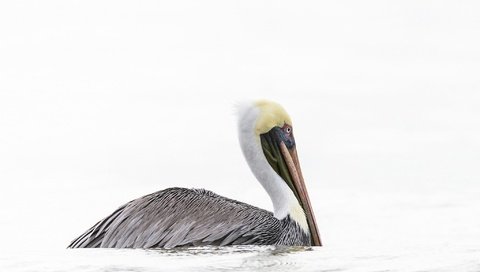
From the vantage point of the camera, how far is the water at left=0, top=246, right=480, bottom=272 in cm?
836

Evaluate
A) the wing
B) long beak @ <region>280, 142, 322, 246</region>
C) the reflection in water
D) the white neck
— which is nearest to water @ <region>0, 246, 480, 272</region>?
the reflection in water

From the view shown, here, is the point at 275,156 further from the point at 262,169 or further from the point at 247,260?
the point at 247,260

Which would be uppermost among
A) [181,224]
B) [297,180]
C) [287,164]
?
[287,164]

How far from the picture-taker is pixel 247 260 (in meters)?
8.88

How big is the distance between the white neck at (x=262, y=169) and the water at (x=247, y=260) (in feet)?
3.42

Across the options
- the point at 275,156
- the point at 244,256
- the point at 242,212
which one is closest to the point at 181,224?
the point at 242,212

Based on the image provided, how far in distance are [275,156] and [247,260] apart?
2.47m

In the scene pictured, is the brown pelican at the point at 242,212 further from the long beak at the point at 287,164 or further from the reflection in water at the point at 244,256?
the reflection in water at the point at 244,256

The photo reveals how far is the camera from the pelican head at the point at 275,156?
1105 cm

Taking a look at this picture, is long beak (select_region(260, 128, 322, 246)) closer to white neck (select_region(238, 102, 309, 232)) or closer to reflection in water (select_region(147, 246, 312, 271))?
white neck (select_region(238, 102, 309, 232))

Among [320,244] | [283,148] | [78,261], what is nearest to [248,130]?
[283,148]

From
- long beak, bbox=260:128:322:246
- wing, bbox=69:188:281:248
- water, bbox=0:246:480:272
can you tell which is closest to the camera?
water, bbox=0:246:480:272

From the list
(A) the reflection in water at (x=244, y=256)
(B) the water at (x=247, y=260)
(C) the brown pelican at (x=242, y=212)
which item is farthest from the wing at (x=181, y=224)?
(B) the water at (x=247, y=260)

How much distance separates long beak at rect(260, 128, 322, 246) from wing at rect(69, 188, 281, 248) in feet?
2.33
